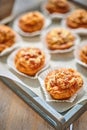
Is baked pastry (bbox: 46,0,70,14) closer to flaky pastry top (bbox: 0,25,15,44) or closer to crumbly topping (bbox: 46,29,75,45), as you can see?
crumbly topping (bbox: 46,29,75,45)

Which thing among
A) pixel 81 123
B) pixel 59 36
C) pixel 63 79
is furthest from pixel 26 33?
pixel 81 123

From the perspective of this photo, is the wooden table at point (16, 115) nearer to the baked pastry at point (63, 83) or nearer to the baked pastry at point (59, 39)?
the baked pastry at point (63, 83)

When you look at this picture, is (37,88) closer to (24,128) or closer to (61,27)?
(24,128)

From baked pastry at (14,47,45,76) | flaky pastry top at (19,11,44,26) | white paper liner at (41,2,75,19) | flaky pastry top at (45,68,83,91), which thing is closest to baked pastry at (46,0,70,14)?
white paper liner at (41,2,75,19)

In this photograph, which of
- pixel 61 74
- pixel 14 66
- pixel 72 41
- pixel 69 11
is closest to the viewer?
pixel 61 74

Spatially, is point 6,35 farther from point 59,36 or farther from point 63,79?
point 63,79

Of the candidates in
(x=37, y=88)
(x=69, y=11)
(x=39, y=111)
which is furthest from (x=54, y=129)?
(x=69, y=11)
